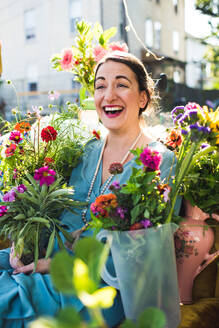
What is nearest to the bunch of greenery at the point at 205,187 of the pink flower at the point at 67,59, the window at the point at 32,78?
the pink flower at the point at 67,59

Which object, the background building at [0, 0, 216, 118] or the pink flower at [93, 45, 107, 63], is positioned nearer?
the pink flower at [93, 45, 107, 63]

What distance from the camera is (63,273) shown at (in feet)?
1.55

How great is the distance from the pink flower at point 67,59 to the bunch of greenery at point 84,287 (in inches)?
82.3

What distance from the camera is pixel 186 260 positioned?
4.92 ft

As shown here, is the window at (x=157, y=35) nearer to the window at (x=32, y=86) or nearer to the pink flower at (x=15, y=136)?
the window at (x=32, y=86)

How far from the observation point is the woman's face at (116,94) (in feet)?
5.90

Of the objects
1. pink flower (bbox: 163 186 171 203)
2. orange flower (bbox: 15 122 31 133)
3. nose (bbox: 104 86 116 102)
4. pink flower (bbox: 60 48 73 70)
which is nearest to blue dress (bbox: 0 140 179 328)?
pink flower (bbox: 163 186 171 203)

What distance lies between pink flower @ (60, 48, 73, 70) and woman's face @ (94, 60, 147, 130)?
0.65 meters

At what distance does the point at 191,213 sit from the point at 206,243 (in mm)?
132

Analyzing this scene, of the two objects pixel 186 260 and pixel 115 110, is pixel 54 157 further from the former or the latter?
pixel 186 260

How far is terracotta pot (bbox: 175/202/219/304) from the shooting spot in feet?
4.81

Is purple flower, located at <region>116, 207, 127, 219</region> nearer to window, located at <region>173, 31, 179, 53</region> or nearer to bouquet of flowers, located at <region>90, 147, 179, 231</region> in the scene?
bouquet of flowers, located at <region>90, 147, 179, 231</region>

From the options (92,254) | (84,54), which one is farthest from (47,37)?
(92,254)

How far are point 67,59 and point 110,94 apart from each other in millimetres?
793
